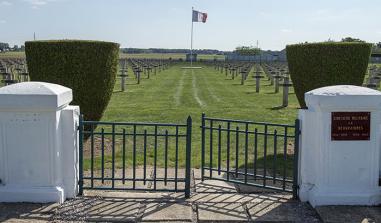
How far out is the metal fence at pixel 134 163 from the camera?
6719 mm

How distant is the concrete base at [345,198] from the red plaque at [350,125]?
77cm

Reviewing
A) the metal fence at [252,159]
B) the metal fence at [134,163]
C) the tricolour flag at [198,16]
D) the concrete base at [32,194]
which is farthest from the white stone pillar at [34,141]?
the tricolour flag at [198,16]

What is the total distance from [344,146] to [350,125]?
0.97 feet

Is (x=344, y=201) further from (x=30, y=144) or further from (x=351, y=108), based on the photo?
(x=30, y=144)

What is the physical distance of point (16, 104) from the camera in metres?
6.12

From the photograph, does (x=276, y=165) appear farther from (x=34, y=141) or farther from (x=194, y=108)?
(x=194, y=108)

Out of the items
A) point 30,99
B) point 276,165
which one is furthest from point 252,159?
point 30,99

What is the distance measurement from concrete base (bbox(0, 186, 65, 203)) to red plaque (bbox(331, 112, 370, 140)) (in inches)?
150

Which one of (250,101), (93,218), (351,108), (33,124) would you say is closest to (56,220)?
(93,218)

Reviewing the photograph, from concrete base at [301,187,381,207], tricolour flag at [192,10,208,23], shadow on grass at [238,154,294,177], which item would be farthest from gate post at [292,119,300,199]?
tricolour flag at [192,10,208,23]

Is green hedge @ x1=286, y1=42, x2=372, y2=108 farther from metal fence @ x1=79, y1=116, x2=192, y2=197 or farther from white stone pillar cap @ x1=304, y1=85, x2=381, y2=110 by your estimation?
white stone pillar cap @ x1=304, y1=85, x2=381, y2=110

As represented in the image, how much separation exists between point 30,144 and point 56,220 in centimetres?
115

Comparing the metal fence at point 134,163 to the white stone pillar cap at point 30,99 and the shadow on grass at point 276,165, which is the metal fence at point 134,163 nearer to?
the white stone pillar cap at point 30,99

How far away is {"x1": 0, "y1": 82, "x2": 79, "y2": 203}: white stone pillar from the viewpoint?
20.1 feet
